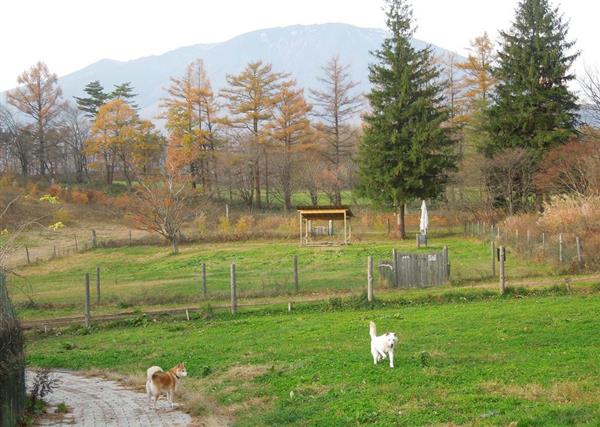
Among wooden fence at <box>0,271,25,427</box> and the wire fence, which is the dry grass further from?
the wire fence

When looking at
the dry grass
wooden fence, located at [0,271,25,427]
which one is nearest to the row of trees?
wooden fence, located at [0,271,25,427]

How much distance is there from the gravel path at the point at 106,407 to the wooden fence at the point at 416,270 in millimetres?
12587

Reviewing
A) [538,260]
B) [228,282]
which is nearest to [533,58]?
[538,260]

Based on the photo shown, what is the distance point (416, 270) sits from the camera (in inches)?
987

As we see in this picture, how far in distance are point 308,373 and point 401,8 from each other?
44157 mm

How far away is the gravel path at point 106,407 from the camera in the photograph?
1106cm

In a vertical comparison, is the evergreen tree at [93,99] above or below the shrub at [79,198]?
above

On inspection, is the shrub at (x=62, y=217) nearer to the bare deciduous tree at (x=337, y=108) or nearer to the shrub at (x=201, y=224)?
the shrub at (x=201, y=224)

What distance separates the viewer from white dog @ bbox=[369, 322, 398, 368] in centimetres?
1153

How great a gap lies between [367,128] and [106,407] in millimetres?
40812

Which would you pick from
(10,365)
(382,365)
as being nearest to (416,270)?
(382,365)

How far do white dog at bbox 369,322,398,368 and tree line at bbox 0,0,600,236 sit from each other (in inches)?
1411

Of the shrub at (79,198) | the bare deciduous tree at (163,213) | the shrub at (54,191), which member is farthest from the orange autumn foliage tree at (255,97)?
the shrub at (54,191)

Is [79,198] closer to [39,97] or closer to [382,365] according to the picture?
[39,97]
